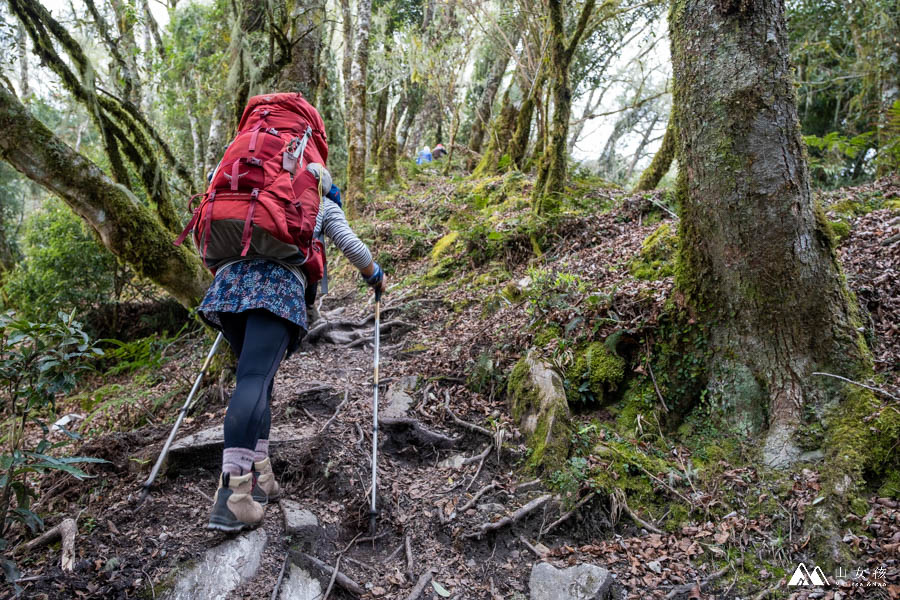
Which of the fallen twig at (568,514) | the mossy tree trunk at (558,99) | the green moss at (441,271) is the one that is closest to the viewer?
the fallen twig at (568,514)

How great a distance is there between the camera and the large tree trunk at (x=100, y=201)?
378 centimetres

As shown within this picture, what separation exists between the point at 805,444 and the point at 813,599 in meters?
0.97

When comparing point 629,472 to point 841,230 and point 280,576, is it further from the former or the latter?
point 841,230

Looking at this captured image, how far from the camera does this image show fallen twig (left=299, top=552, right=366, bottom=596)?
270 centimetres

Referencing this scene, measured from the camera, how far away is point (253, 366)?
2789 millimetres

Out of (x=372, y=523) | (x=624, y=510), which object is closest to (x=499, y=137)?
(x=624, y=510)

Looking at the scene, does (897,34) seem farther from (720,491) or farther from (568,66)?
(720,491)

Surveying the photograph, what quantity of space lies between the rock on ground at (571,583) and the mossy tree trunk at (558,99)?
5194 mm

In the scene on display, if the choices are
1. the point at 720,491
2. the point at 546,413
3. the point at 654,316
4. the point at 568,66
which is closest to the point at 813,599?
the point at 720,491

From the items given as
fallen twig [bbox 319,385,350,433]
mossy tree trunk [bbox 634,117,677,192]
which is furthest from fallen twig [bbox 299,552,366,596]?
mossy tree trunk [bbox 634,117,677,192]

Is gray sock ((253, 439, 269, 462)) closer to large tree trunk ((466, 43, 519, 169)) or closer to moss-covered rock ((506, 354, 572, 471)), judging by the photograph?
moss-covered rock ((506, 354, 572, 471))

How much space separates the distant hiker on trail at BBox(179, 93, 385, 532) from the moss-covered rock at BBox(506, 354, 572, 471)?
71.1 inches

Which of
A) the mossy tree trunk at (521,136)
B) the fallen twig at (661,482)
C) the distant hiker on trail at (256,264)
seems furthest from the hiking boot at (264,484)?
the mossy tree trunk at (521,136)

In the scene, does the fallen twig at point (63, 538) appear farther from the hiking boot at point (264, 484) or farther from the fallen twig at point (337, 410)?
the fallen twig at point (337, 410)
